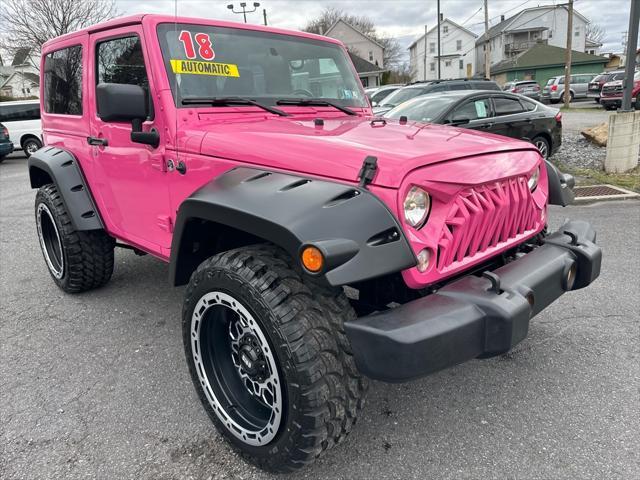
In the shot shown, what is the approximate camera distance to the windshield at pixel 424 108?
7.82 m

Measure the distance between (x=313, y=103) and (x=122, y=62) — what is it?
3.93 ft

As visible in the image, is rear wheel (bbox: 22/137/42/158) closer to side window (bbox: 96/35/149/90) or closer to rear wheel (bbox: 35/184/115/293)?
rear wheel (bbox: 35/184/115/293)

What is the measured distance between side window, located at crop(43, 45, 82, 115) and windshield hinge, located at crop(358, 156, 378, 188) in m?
2.55

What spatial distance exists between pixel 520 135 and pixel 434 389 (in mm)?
7304

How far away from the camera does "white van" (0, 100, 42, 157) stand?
14867 mm

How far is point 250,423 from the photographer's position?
2.20 metres

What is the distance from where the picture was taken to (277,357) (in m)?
1.87

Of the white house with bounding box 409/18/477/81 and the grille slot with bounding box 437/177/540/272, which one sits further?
the white house with bounding box 409/18/477/81

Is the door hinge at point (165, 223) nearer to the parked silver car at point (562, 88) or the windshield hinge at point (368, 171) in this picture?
the windshield hinge at point (368, 171)

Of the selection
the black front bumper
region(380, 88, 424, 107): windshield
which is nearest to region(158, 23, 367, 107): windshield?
the black front bumper

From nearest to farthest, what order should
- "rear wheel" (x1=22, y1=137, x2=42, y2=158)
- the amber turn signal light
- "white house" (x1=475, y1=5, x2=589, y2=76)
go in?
the amber turn signal light < "rear wheel" (x1=22, y1=137, x2=42, y2=158) < "white house" (x1=475, y1=5, x2=589, y2=76)

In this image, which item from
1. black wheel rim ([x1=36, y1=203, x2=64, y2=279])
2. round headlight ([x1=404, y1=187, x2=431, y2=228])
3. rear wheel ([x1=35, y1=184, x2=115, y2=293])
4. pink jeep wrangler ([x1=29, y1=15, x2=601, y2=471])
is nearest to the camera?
pink jeep wrangler ([x1=29, y1=15, x2=601, y2=471])

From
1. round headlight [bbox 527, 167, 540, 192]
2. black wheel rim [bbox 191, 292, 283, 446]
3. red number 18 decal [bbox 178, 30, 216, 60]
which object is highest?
red number 18 decal [bbox 178, 30, 216, 60]

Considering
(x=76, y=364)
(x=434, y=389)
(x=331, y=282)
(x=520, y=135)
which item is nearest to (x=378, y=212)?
(x=331, y=282)
